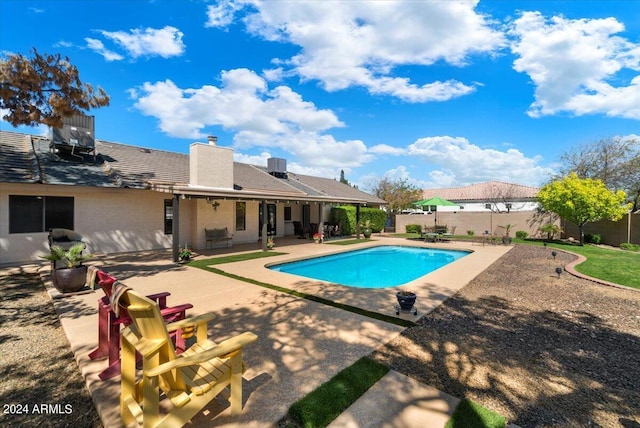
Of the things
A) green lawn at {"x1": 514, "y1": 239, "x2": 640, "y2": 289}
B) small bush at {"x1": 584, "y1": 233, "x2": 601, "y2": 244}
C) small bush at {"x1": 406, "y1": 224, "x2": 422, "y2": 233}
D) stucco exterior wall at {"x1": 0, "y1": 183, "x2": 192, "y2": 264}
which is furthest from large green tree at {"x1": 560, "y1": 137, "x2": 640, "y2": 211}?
stucco exterior wall at {"x1": 0, "y1": 183, "x2": 192, "y2": 264}

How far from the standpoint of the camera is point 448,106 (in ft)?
64.0

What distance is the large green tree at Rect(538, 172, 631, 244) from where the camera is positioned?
48.0ft

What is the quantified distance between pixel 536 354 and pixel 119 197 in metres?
14.3

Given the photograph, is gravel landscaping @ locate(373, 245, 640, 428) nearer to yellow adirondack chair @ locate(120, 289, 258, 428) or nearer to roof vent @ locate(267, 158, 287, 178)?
yellow adirondack chair @ locate(120, 289, 258, 428)

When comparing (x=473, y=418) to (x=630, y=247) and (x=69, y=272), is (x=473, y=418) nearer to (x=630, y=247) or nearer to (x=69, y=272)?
(x=69, y=272)

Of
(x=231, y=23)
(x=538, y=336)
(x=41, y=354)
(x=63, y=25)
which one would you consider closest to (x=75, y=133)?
(x=63, y=25)

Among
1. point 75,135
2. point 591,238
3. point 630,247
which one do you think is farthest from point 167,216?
point 591,238

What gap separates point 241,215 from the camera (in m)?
15.7

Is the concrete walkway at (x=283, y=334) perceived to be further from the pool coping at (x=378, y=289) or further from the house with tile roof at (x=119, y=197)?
the house with tile roof at (x=119, y=197)

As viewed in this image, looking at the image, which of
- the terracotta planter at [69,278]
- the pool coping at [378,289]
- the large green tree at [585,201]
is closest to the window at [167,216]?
the pool coping at [378,289]

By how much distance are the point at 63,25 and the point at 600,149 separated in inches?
1574

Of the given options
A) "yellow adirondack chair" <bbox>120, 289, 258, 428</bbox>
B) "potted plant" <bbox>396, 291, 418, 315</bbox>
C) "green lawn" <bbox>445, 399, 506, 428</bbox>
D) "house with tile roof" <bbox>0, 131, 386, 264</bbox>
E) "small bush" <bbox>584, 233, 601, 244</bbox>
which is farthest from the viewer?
"small bush" <bbox>584, 233, 601, 244</bbox>

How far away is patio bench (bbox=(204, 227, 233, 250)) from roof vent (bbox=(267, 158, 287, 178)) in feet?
26.6

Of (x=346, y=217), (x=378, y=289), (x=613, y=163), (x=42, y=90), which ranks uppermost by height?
(x=613, y=163)
